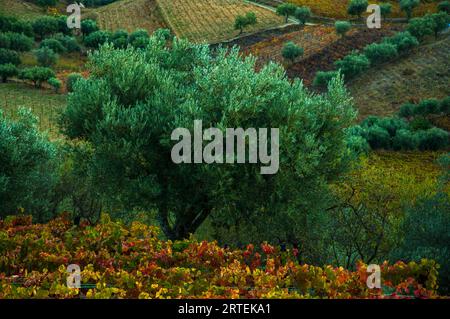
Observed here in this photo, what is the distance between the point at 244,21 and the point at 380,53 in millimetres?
34316

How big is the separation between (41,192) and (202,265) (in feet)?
41.6

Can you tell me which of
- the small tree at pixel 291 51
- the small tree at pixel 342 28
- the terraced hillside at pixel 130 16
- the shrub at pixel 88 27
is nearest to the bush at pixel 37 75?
the shrub at pixel 88 27

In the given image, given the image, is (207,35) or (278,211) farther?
(207,35)

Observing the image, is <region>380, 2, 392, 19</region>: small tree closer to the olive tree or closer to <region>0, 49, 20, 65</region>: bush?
<region>0, 49, 20, 65</region>: bush

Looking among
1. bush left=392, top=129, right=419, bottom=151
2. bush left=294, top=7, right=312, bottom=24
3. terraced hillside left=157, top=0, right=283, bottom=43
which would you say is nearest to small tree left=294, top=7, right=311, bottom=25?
bush left=294, top=7, right=312, bottom=24

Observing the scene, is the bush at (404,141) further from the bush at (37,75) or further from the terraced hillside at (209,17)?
the bush at (37,75)

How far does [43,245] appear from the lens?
17734 mm

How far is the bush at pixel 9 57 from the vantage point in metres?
101

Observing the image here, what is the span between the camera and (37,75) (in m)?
92.8

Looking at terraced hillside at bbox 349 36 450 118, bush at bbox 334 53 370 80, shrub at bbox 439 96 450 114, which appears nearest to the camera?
shrub at bbox 439 96 450 114

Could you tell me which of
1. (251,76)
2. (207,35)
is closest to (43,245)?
(251,76)

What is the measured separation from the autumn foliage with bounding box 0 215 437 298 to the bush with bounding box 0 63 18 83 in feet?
270

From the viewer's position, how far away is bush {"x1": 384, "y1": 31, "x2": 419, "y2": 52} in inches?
3824

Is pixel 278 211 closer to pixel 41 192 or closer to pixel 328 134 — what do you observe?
pixel 328 134
